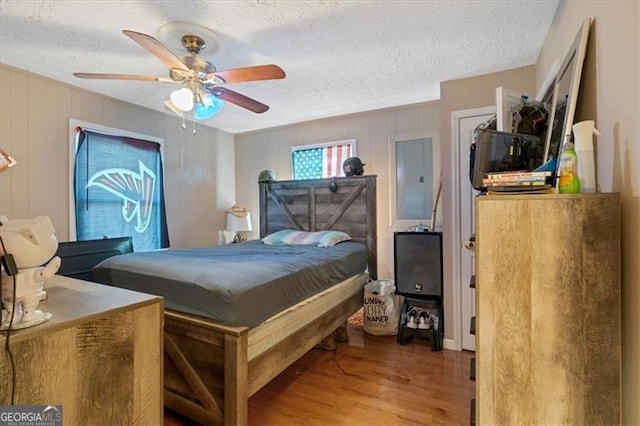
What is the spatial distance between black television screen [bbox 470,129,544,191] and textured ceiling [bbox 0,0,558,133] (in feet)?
3.09

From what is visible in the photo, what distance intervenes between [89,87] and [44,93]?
36 centimetres

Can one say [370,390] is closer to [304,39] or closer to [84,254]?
[304,39]

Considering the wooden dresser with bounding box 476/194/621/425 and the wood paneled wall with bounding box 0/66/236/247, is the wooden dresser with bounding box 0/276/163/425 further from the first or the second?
the wood paneled wall with bounding box 0/66/236/247

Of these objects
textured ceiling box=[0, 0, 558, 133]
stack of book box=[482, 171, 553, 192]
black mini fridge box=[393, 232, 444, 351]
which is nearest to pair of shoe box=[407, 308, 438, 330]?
black mini fridge box=[393, 232, 444, 351]

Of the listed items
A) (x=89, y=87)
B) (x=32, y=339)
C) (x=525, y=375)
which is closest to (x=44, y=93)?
(x=89, y=87)

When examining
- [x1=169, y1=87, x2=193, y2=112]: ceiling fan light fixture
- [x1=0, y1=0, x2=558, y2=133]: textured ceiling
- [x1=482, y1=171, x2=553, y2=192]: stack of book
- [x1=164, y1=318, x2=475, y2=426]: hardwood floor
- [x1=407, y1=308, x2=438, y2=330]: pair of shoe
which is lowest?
[x1=164, y1=318, x2=475, y2=426]: hardwood floor

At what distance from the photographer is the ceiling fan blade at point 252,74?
1.86 m

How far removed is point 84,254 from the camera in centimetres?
290

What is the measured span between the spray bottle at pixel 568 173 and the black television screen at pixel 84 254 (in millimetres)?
3344

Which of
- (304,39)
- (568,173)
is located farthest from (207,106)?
(568,173)

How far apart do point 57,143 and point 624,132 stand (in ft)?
12.9

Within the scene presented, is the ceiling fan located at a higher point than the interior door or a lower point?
higher

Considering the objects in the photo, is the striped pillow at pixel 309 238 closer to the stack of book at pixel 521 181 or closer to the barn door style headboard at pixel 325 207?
the barn door style headboard at pixel 325 207

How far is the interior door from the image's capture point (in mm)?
2734
